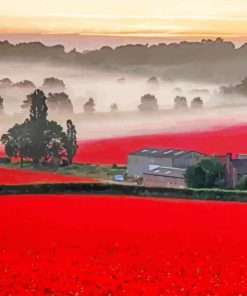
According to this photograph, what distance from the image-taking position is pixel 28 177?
495cm

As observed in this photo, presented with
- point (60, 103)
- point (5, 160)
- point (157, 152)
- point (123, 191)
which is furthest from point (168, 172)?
point (5, 160)

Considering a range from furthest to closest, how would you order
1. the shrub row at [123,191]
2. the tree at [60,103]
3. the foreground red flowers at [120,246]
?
1. the tree at [60,103]
2. the shrub row at [123,191]
3. the foreground red flowers at [120,246]

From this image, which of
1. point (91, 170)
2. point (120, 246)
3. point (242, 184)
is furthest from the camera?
point (91, 170)

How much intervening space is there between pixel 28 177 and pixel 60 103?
0.51m

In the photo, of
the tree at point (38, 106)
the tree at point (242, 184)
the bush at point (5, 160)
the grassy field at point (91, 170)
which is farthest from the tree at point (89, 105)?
the tree at point (242, 184)

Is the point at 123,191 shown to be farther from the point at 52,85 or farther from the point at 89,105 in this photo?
the point at 52,85

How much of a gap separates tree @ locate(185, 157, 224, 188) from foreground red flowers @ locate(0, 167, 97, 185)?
671 mm

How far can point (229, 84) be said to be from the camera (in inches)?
199

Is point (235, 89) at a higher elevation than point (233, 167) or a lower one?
higher

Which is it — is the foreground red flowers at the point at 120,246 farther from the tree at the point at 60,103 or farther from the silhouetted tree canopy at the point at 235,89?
the silhouetted tree canopy at the point at 235,89

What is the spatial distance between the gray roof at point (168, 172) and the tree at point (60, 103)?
664 mm

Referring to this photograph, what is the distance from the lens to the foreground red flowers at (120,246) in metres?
4.03

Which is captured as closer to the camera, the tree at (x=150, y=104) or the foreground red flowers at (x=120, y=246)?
the foreground red flowers at (x=120, y=246)

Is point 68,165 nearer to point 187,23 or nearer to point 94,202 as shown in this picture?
Result: point 94,202
